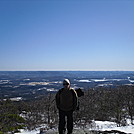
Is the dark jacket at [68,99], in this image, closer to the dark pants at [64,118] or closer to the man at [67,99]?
the man at [67,99]

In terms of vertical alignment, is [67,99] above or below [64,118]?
above

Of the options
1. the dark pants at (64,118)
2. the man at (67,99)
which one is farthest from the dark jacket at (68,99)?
the dark pants at (64,118)

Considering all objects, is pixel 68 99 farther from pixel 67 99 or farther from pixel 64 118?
pixel 64 118

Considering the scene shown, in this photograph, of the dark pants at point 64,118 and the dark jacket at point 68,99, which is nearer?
the dark jacket at point 68,99

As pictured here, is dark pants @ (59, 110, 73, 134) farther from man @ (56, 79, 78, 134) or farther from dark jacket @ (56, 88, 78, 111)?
dark jacket @ (56, 88, 78, 111)

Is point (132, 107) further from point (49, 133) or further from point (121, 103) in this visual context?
point (49, 133)

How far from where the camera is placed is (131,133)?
8.83 m

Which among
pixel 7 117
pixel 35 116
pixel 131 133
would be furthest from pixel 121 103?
pixel 131 133

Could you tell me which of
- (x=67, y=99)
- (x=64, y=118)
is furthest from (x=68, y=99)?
(x=64, y=118)

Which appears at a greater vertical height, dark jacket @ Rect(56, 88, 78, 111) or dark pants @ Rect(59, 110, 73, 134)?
dark jacket @ Rect(56, 88, 78, 111)

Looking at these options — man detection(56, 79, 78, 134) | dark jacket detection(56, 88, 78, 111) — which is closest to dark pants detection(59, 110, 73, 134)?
man detection(56, 79, 78, 134)

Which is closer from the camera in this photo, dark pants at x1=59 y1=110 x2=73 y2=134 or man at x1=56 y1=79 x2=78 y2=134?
man at x1=56 y1=79 x2=78 y2=134

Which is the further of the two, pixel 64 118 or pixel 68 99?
pixel 64 118

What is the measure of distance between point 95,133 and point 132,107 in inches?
835
